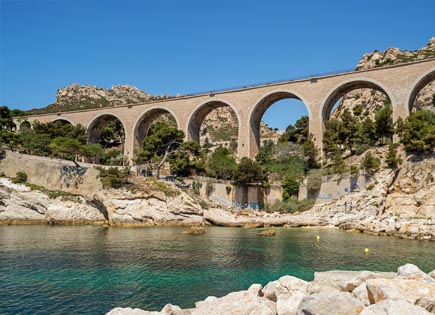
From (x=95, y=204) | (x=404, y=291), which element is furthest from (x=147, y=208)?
(x=404, y=291)

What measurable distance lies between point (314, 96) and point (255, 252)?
21662 mm

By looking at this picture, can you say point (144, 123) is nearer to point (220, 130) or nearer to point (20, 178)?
point (20, 178)

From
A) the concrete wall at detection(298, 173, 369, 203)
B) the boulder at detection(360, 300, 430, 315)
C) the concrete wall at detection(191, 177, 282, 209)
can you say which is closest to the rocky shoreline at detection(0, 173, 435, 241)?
the concrete wall at detection(298, 173, 369, 203)

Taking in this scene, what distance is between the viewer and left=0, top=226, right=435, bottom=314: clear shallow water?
8578 millimetres

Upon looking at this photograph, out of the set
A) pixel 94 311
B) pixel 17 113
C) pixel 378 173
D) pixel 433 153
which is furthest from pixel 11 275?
pixel 17 113

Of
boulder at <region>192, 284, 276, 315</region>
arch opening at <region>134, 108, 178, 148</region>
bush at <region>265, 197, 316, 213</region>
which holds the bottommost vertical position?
boulder at <region>192, 284, 276, 315</region>

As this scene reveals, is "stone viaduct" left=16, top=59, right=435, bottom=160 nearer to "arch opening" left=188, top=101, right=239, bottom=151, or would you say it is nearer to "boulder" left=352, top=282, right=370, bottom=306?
"arch opening" left=188, top=101, right=239, bottom=151

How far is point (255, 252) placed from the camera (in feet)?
48.9

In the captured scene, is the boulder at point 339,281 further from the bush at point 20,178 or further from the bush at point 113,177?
the bush at point 20,178

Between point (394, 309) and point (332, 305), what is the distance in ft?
2.20

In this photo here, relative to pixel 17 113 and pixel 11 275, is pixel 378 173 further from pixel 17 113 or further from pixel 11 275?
pixel 17 113

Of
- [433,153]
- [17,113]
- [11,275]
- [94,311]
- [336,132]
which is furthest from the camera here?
[17,113]

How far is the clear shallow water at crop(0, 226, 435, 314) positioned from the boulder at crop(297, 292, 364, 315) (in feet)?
14.0

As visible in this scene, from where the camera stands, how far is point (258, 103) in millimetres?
35156
